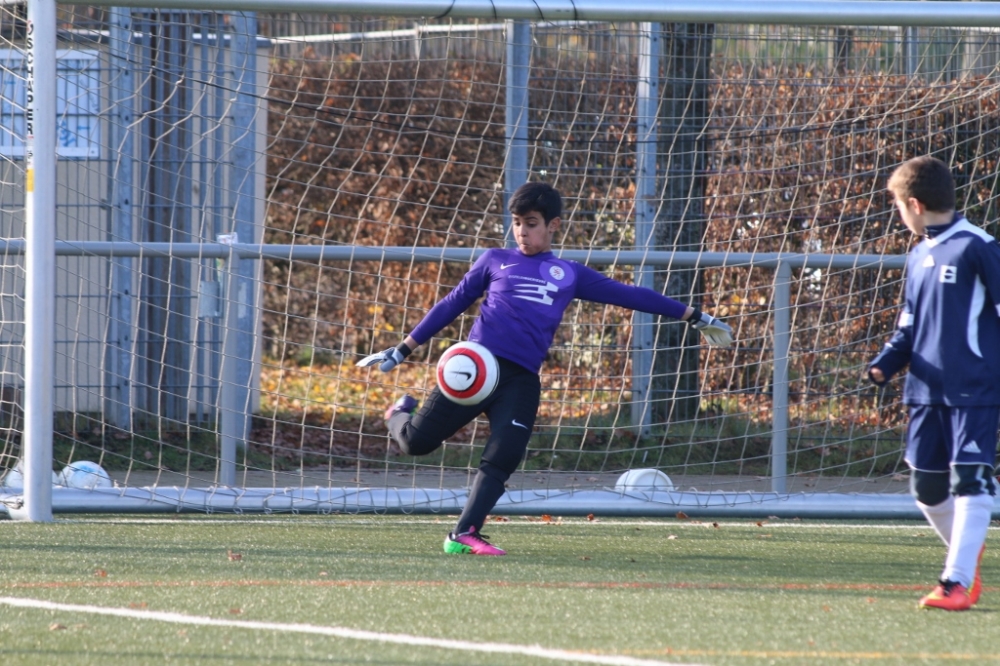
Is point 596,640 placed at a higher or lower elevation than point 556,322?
lower

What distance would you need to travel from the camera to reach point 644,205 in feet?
28.7

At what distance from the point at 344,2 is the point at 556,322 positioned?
1983 millimetres

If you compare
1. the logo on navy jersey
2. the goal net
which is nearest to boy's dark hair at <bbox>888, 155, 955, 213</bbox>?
the logo on navy jersey

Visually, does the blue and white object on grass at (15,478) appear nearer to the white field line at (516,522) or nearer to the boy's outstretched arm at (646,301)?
the white field line at (516,522)

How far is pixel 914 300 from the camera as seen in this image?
4.34 meters

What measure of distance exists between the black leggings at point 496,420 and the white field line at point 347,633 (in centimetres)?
168

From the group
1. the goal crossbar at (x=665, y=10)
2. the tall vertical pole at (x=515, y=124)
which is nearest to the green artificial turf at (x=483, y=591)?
the goal crossbar at (x=665, y=10)

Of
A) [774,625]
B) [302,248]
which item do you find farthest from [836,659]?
[302,248]

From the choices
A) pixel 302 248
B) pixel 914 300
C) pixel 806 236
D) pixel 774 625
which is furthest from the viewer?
pixel 806 236

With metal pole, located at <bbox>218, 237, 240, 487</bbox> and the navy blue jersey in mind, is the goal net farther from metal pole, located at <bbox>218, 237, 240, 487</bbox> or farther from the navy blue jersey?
the navy blue jersey

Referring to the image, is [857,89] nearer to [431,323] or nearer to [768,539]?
[768,539]

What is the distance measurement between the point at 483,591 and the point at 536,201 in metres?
1.80

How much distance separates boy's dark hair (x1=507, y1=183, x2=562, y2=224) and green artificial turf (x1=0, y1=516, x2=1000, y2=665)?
1456mm

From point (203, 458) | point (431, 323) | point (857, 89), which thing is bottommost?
point (203, 458)
